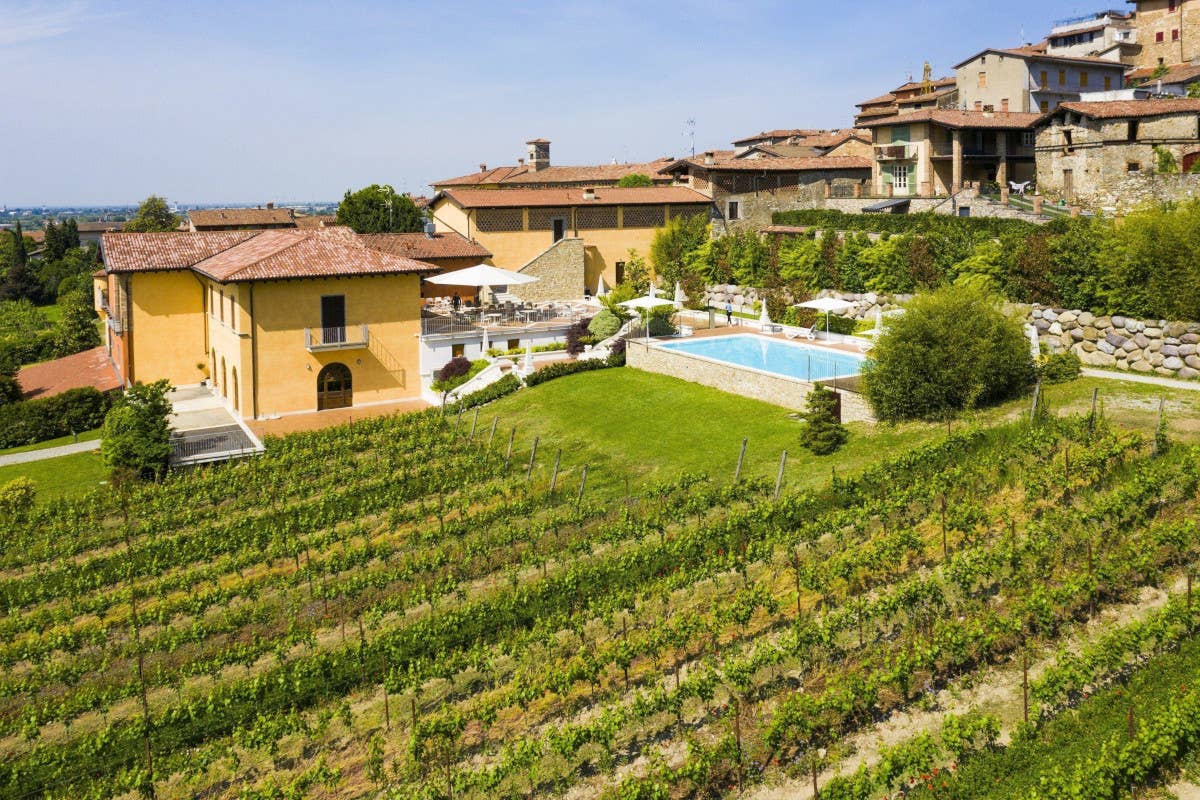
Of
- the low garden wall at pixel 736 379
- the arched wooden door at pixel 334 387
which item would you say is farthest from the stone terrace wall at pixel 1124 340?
the arched wooden door at pixel 334 387

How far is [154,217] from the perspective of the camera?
3349 inches

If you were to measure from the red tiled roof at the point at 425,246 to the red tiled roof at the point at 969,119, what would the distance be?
2045 cm

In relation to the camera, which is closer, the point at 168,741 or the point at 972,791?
the point at 972,791

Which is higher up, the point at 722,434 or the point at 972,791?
the point at 722,434

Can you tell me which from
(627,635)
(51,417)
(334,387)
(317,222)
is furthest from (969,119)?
(317,222)

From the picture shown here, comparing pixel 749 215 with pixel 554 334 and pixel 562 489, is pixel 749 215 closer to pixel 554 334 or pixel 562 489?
pixel 554 334

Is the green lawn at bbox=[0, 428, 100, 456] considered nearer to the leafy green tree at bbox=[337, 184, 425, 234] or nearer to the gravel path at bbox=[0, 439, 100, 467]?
the gravel path at bbox=[0, 439, 100, 467]

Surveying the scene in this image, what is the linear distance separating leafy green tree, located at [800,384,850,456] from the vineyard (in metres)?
2.33

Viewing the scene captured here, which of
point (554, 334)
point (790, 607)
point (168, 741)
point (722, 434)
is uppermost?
point (554, 334)

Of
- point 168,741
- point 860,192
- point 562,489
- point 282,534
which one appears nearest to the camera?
point 168,741

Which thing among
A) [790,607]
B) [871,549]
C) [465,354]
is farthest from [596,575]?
[465,354]

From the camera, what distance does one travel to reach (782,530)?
18.0 meters

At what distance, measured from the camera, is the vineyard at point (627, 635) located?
11773 millimetres

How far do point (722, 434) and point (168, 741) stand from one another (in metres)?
14.9
